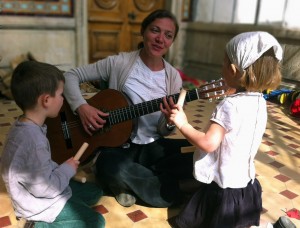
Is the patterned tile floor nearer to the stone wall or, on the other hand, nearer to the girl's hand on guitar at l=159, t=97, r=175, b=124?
the girl's hand on guitar at l=159, t=97, r=175, b=124

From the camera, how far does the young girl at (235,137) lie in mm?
1286

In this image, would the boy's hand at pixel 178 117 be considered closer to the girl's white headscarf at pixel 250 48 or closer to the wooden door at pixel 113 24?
the girl's white headscarf at pixel 250 48

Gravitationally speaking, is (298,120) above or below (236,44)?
below

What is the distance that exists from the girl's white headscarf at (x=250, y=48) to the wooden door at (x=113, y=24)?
4.19 m

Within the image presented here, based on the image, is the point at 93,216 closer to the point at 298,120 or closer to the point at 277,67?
the point at 277,67

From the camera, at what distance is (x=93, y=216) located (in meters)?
1.53

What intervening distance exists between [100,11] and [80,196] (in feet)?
13.1

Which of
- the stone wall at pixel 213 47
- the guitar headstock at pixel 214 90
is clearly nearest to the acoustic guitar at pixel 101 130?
the guitar headstock at pixel 214 90

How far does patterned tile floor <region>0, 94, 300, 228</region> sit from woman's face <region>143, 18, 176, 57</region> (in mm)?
958

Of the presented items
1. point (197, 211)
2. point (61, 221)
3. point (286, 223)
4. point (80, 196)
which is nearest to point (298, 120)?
point (286, 223)

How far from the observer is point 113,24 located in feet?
17.6

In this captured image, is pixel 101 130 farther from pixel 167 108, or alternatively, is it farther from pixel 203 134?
pixel 203 134

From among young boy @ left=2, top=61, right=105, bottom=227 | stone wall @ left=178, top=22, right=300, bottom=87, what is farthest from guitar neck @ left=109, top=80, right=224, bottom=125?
stone wall @ left=178, top=22, right=300, bottom=87

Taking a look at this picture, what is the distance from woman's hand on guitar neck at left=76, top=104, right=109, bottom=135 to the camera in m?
1.88
